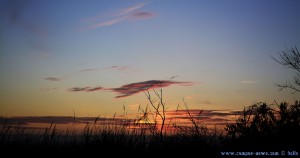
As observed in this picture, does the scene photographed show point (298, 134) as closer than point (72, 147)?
Yes

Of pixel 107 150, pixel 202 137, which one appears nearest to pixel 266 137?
pixel 202 137

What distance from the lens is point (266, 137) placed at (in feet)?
45.6

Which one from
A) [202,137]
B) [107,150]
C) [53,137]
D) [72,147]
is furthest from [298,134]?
[53,137]

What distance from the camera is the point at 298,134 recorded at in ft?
43.2

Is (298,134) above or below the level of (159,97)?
below

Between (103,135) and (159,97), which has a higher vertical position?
(159,97)

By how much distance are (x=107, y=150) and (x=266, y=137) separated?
19.9 feet

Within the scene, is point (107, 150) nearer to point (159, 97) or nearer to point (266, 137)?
point (159, 97)

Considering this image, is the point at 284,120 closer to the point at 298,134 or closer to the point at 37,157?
the point at 298,134

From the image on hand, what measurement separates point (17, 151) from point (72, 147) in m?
2.10

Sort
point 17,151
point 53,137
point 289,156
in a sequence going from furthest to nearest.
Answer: point 53,137
point 17,151
point 289,156

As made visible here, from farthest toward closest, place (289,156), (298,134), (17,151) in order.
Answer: (17,151)
(298,134)
(289,156)

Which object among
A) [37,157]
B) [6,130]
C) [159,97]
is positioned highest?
[159,97]

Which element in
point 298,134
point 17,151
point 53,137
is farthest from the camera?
point 53,137
